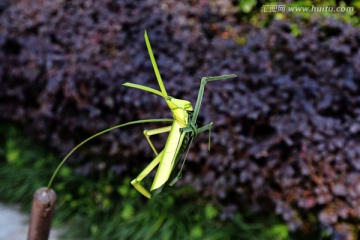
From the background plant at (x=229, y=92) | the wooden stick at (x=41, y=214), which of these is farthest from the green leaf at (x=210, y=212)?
the wooden stick at (x=41, y=214)

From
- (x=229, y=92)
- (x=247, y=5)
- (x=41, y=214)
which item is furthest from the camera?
(x=247, y=5)

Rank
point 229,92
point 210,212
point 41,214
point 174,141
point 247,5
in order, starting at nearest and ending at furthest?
point 174,141, point 41,214, point 229,92, point 210,212, point 247,5

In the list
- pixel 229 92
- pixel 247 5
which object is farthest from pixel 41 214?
pixel 247 5

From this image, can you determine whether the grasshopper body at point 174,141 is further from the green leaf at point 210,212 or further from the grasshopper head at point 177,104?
the green leaf at point 210,212

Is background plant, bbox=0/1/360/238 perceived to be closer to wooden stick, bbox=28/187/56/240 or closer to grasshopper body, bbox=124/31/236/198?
wooden stick, bbox=28/187/56/240

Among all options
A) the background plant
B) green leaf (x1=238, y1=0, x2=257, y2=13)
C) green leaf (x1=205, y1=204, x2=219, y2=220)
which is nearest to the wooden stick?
the background plant

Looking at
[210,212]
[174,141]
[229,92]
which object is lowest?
[210,212]

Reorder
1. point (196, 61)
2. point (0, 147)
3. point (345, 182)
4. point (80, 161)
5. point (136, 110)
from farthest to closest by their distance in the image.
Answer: point (0, 147)
point (80, 161)
point (136, 110)
point (196, 61)
point (345, 182)

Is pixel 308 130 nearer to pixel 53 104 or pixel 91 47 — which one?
pixel 91 47

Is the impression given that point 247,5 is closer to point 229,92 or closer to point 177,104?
point 229,92

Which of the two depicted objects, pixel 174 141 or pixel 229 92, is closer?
pixel 174 141

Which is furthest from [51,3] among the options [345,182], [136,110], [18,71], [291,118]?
[345,182]
